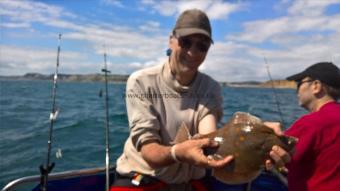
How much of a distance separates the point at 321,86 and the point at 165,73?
70.0 inches

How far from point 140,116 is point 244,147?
3.08ft

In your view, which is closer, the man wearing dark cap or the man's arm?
the man's arm

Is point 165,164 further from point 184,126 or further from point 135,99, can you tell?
point 135,99

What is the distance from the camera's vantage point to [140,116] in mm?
3424

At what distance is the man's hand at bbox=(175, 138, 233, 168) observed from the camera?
2.97 meters

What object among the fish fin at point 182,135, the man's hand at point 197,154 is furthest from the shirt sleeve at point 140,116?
the man's hand at point 197,154

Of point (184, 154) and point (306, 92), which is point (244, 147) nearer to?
point (184, 154)

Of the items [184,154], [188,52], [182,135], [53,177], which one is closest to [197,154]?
[184,154]

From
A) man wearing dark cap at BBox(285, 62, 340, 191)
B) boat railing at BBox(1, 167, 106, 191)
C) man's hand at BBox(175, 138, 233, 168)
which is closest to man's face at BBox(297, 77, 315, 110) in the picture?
man wearing dark cap at BBox(285, 62, 340, 191)

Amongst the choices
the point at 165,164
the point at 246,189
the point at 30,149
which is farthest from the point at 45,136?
the point at 165,164

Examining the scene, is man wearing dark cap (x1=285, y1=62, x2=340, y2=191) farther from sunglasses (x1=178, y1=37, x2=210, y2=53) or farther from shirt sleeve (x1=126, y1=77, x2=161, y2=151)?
shirt sleeve (x1=126, y1=77, x2=161, y2=151)

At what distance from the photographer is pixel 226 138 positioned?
10.4 ft

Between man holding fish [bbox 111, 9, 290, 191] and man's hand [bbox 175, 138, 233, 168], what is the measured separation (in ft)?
0.57

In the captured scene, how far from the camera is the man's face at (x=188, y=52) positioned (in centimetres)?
346
